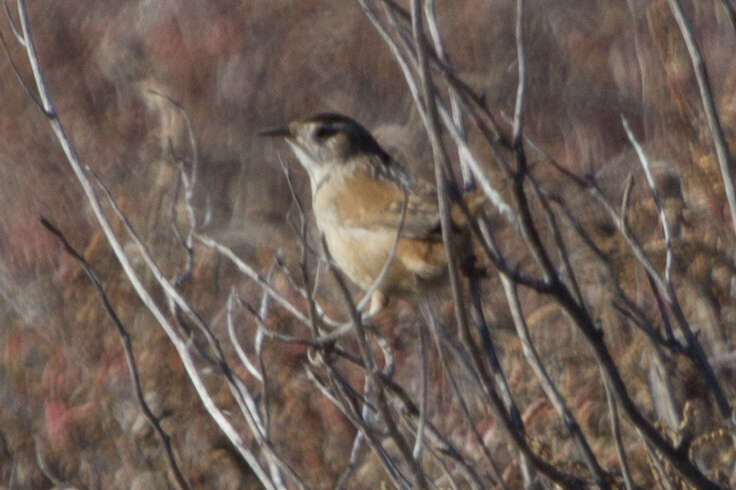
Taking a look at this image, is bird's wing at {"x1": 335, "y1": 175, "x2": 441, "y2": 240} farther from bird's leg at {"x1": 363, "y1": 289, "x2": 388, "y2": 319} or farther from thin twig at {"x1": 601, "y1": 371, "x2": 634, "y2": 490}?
thin twig at {"x1": 601, "y1": 371, "x2": 634, "y2": 490}

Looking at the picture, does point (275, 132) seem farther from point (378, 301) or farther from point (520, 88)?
point (520, 88)

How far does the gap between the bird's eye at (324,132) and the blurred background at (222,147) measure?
2.70ft

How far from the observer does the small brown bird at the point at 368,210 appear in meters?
4.46

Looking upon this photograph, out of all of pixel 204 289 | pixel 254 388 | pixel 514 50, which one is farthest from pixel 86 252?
pixel 514 50

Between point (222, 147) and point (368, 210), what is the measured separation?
4972 mm

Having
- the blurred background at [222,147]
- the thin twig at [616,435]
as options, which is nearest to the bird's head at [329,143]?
the blurred background at [222,147]

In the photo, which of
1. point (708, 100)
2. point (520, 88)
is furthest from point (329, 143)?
point (708, 100)

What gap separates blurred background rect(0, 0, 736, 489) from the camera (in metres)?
6.72

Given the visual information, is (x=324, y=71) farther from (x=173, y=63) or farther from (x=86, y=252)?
(x=86, y=252)

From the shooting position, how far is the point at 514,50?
9.88 meters

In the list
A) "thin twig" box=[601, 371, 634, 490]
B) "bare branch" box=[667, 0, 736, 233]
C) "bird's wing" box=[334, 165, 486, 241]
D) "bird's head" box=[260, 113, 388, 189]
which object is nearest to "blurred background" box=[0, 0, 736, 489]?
"bird's head" box=[260, 113, 388, 189]

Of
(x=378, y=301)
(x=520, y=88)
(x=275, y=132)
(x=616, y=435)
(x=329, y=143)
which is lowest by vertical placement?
(x=378, y=301)

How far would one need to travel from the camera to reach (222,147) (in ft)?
31.6

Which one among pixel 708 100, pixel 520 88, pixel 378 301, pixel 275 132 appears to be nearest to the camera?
pixel 708 100
